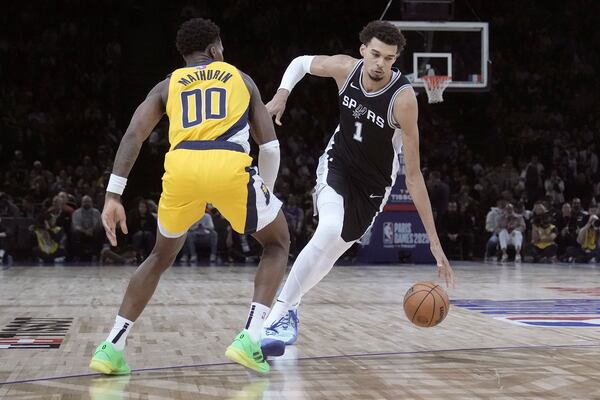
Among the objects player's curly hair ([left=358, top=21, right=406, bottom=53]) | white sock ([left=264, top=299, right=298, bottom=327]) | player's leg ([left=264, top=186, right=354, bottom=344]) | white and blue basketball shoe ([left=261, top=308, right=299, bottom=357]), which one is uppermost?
player's curly hair ([left=358, top=21, right=406, bottom=53])

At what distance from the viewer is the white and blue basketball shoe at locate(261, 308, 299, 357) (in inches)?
178

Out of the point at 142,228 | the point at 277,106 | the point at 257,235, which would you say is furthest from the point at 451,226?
the point at 257,235

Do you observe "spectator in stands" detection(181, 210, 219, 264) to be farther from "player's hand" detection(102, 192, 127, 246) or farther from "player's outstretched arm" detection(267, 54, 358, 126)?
"player's hand" detection(102, 192, 127, 246)

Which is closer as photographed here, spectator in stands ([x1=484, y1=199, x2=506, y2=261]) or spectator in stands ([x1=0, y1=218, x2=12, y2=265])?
spectator in stands ([x1=0, y1=218, x2=12, y2=265])

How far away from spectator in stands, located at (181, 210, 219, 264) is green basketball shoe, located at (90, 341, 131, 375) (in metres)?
11.1

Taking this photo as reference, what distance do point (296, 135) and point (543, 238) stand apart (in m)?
5.92

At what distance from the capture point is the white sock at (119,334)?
13.7ft

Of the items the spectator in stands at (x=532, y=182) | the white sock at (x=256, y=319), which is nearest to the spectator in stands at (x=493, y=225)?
the spectator in stands at (x=532, y=182)

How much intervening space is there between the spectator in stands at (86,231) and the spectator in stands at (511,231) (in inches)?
275

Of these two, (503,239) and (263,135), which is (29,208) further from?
(263,135)

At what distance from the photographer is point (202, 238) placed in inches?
612

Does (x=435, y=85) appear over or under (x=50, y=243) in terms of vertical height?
over

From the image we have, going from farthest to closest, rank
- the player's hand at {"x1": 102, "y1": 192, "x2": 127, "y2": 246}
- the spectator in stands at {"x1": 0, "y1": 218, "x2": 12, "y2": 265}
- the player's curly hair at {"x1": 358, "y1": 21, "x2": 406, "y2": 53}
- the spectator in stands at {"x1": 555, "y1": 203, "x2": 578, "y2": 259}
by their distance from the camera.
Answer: the spectator in stands at {"x1": 555, "y1": 203, "x2": 578, "y2": 259}, the spectator in stands at {"x1": 0, "y1": 218, "x2": 12, "y2": 265}, the player's curly hair at {"x1": 358, "y1": 21, "x2": 406, "y2": 53}, the player's hand at {"x1": 102, "y1": 192, "x2": 127, "y2": 246}

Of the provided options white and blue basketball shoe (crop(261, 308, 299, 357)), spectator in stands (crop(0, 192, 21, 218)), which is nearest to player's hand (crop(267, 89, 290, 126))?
white and blue basketball shoe (crop(261, 308, 299, 357))
